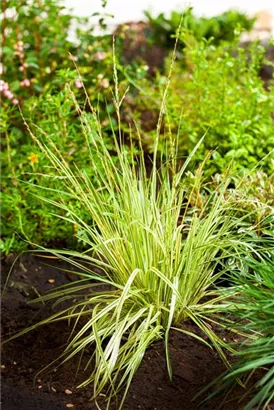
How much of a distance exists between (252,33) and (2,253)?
4105mm

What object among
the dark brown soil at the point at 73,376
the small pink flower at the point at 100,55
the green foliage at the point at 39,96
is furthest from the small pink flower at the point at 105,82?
the dark brown soil at the point at 73,376

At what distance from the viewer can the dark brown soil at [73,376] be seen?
301 centimetres

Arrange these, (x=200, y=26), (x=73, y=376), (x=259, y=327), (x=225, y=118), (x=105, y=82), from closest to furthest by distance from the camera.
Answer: (x=259, y=327) → (x=73, y=376) → (x=225, y=118) → (x=105, y=82) → (x=200, y=26)

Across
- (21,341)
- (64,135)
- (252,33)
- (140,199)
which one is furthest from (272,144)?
(252,33)

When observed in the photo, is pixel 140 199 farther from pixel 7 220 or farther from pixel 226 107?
pixel 226 107

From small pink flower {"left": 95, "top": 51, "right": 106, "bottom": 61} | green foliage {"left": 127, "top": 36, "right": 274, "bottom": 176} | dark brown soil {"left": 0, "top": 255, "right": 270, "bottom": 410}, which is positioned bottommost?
dark brown soil {"left": 0, "top": 255, "right": 270, "bottom": 410}

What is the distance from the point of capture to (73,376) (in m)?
3.20

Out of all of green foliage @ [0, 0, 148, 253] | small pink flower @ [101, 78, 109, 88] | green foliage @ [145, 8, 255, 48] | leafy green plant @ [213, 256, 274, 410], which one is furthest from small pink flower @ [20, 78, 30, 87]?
leafy green plant @ [213, 256, 274, 410]

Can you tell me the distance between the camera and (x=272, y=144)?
4578mm

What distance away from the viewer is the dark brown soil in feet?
9.88

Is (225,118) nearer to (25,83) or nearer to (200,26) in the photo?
(25,83)

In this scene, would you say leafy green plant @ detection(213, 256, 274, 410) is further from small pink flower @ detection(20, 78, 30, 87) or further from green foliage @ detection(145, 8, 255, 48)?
green foliage @ detection(145, 8, 255, 48)

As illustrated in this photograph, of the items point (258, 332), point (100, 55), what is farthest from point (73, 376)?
point (100, 55)

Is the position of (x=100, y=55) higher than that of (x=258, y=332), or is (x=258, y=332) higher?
(x=100, y=55)
